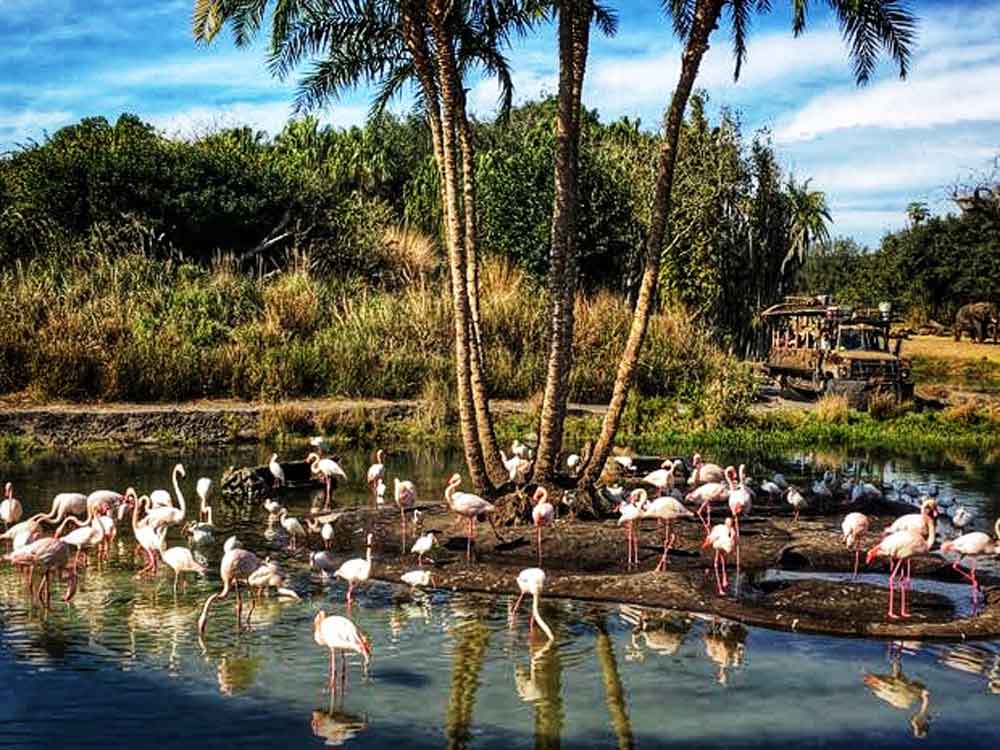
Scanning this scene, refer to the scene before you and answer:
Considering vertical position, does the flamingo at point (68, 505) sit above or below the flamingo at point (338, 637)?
above

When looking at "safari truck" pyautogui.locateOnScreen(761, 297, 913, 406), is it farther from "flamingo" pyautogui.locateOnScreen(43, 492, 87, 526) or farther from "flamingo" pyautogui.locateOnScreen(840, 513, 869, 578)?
"flamingo" pyautogui.locateOnScreen(43, 492, 87, 526)

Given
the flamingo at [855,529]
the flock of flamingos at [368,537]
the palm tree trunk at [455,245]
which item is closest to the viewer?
the flock of flamingos at [368,537]

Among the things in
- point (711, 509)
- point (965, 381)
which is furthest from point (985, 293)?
point (711, 509)

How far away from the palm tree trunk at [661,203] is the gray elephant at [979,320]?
40841 millimetres

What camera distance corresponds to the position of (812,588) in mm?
11828

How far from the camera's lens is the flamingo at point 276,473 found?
60.2 feet

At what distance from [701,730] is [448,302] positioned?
21.9m

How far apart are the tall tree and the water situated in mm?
3439

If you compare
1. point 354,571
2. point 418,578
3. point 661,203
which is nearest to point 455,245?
point 661,203

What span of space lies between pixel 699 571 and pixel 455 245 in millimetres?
4660

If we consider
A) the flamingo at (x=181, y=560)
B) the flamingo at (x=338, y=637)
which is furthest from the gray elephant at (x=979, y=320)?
the flamingo at (x=338, y=637)

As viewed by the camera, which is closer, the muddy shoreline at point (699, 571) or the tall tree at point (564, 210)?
the muddy shoreline at point (699, 571)

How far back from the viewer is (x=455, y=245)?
48.5ft

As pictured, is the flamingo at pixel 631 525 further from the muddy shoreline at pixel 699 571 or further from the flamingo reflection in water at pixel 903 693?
the flamingo reflection in water at pixel 903 693
